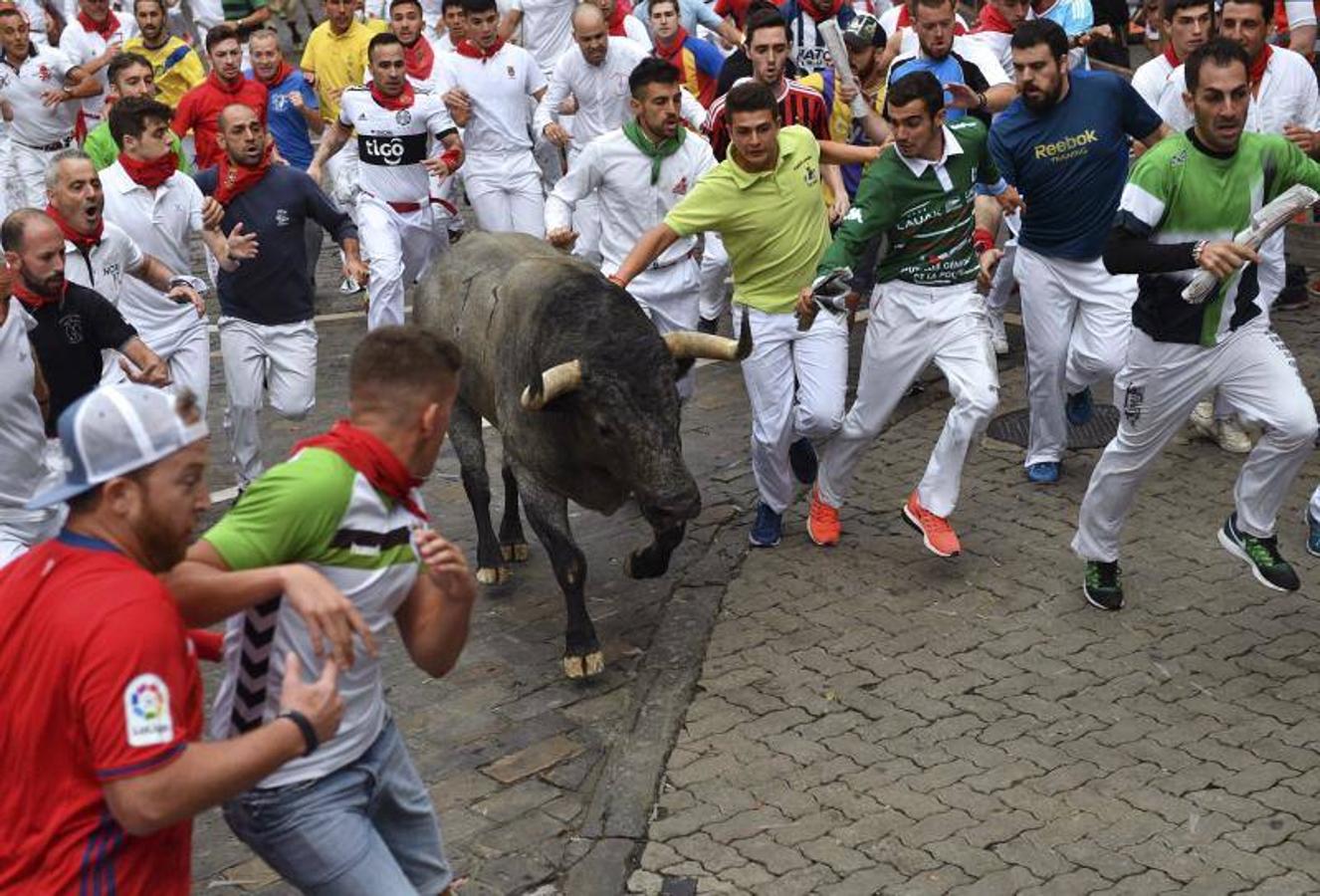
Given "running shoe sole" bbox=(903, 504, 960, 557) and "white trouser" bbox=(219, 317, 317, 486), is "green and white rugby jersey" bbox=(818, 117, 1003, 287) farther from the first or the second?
"white trouser" bbox=(219, 317, 317, 486)

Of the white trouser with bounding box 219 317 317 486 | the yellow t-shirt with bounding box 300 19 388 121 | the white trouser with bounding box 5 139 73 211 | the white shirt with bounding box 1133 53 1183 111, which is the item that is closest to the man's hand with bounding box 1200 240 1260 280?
the white shirt with bounding box 1133 53 1183 111

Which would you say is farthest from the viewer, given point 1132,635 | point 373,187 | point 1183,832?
point 373,187

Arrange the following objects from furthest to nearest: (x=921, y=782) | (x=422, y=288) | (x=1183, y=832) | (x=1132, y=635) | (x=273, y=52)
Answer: (x=273, y=52) → (x=422, y=288) → (x=1132, y=635) → (x=921, y=782) → (x=1183, y=832)

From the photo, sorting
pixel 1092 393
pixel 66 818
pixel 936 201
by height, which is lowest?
pixel 1092 393

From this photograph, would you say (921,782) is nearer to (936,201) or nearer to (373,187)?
(936,201)

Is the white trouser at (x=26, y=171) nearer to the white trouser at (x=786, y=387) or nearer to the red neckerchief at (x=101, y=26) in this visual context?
the red neckerchief at (x=101, y=26)

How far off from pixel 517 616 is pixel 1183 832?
371 cm

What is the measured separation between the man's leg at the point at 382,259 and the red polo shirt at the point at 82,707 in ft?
28.3

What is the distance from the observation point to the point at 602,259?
37.7 ft

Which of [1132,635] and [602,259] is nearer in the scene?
[1132,635]

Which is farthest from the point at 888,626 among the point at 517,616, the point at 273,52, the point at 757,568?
the point at 273,52

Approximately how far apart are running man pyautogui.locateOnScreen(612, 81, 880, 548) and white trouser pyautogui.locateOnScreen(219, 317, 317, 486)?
237 cm

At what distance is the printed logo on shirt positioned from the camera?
12.4 feet

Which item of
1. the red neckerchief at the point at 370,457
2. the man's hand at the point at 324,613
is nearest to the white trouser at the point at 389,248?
the red neckerchief at the point at 370,457
